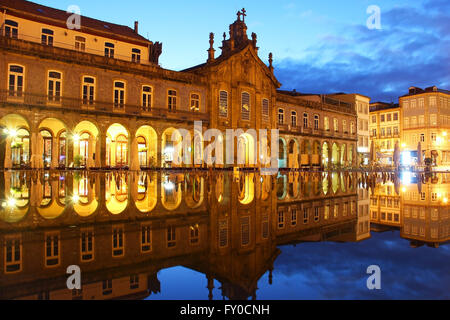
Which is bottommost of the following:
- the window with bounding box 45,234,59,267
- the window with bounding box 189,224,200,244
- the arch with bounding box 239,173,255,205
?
the window with bounding box 189,224,200,244

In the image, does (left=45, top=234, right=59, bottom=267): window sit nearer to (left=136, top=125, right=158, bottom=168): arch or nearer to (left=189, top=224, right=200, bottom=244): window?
(left=189, top=224, right=200, bottom=244): window

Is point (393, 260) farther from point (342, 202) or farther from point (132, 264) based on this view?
point (342, 202)

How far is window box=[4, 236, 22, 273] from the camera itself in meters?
2.79

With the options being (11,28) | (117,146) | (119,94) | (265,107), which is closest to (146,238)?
(119,94)

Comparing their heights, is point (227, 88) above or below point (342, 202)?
above

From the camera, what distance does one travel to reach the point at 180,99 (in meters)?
30.2

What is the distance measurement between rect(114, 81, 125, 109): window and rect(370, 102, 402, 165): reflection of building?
49977 millimetres

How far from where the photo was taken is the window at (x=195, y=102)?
3102 centimetres

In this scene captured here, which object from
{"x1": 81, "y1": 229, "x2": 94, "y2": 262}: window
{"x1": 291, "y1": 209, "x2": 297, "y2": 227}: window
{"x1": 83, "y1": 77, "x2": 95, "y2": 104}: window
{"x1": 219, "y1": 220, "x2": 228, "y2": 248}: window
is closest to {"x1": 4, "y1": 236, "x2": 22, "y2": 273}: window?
{"x1": 81, "y1": 229, "x2": 94, "y2": 262}: window

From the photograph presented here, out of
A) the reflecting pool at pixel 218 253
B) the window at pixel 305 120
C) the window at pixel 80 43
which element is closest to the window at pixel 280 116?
the window at pixel 305 120

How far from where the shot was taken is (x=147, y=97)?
2841cm
